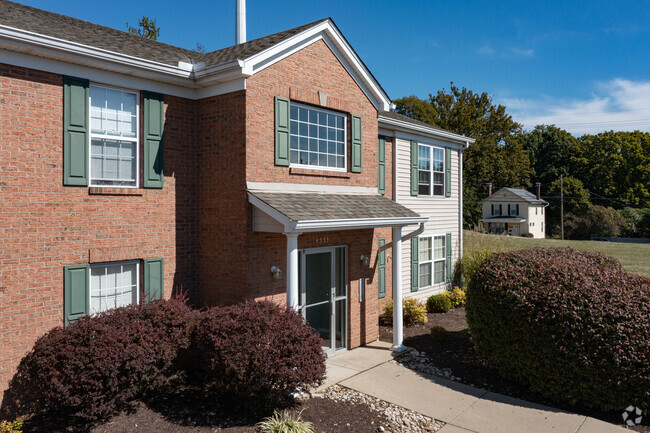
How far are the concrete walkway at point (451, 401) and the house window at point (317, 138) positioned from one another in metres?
4.21

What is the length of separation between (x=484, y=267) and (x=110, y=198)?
22.9ft

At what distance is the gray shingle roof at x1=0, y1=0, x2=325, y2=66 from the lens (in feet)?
24.3

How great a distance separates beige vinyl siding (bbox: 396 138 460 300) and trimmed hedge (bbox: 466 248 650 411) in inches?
212

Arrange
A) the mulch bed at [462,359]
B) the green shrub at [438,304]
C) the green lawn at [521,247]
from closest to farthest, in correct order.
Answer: the mulch bed at [462,359], the green shrub at [438,304], the green lawn at [521,247]

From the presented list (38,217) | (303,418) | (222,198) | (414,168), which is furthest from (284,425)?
(414,168)

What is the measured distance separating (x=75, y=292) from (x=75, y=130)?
2.54m

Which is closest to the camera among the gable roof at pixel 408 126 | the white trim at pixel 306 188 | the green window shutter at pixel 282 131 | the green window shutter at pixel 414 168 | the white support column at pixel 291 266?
the white support column at pixel 291 266

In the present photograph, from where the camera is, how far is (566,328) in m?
7.36

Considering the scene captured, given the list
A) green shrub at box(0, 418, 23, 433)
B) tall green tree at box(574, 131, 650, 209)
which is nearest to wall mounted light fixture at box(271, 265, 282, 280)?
green shrub at box(0, 418, 23, 433)

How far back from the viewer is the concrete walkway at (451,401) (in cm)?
679

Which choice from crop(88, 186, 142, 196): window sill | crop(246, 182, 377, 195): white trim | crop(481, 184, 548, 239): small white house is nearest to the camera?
crop(88, 186, 142, 196): window sill

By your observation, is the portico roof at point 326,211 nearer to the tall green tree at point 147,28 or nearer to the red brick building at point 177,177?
the red brick building at point 177,177

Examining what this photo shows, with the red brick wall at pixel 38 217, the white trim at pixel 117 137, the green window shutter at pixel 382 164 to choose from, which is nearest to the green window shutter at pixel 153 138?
the white trim at pixel 117 137

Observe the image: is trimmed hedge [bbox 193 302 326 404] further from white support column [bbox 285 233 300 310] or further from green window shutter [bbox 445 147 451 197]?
green window shutter [bbox 445 147 451 197]
